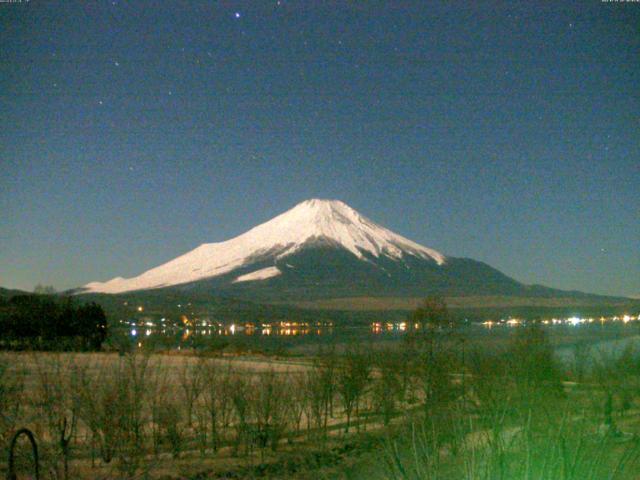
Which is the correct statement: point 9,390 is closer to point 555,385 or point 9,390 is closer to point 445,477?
point 445,477

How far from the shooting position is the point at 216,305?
15600 centimetres

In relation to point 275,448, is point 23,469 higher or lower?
higher

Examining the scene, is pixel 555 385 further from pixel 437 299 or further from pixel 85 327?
pixel 85 327

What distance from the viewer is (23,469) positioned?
9.23 m

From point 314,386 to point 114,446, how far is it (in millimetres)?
6440

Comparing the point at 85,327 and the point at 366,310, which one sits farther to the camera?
the point at 366,310

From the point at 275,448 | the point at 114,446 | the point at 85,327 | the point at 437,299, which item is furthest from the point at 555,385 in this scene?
the point at 85,327

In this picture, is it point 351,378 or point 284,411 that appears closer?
point 284,411

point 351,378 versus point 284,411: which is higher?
point 351,378

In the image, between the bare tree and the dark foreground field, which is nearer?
the dark foreground field

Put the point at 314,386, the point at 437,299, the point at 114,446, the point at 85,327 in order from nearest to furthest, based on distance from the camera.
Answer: the point at 114,446, the point at 314,386, the point at 437,299, the point at 85,327

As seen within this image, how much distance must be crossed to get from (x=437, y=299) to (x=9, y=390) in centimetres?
2126

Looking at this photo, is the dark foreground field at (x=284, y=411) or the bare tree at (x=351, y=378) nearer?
the dark foreground field at (x=284, y=411)

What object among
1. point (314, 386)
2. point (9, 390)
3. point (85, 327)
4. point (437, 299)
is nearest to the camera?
point (9, 390)
